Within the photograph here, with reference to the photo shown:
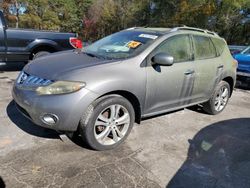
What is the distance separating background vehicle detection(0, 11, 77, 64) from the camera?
7.30 metres

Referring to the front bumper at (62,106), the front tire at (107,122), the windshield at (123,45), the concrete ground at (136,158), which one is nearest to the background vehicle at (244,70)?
the concrete ground at (136,158)

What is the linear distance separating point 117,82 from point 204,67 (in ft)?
6.33

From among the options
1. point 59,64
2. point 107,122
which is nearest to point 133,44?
point 59,64

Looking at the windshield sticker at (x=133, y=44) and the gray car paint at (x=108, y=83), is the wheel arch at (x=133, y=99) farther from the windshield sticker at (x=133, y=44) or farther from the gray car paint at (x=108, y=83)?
the windshield sticker at (x=133, y=44)

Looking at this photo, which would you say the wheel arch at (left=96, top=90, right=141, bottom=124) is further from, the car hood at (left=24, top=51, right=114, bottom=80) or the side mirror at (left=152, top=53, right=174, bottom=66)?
the side mirror at (left=152, top=53, right=174, bottom=66)

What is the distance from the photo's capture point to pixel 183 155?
Answer: 371cm

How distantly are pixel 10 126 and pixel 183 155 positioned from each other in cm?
256

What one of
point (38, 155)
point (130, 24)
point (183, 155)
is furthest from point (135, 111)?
point (130, 24)

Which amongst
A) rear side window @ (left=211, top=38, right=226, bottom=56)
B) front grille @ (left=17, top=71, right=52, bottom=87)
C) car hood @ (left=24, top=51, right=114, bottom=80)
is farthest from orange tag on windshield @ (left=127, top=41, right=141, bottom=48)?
rear side window @ (left=211, top=38, right=226, bottom=56)

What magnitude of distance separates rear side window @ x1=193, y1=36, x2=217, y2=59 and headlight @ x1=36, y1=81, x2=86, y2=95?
7.62 feet

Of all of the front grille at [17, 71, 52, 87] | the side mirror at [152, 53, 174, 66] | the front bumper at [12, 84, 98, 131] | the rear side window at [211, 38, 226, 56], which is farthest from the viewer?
the rear side window at [211, 38, 226, 56]

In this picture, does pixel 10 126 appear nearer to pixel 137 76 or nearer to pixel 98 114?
pixel 98 114

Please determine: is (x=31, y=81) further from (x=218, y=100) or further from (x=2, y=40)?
(x=2, y=40)

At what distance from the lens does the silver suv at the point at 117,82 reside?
10.6 feet
